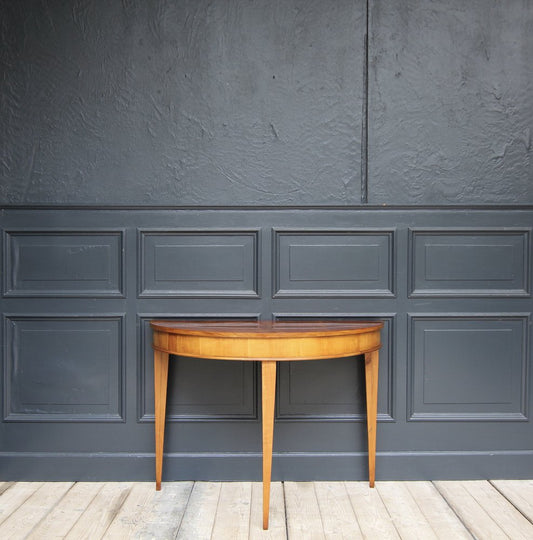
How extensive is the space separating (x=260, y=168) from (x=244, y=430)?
1.22 metres

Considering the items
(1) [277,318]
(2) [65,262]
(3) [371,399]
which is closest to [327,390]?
(3) [371,399]

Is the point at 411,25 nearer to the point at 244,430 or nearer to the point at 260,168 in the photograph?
the point at 260,168

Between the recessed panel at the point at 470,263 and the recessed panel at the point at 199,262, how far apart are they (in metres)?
0.79

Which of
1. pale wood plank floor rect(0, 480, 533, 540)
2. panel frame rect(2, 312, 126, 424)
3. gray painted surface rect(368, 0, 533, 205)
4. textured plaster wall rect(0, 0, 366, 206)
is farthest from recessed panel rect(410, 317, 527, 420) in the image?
panel frame rect(2, 312, 126, 424)

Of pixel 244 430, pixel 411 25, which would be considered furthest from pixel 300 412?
pixel 411 25

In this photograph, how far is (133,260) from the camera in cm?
261

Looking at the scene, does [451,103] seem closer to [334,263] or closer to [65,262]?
[334,263]

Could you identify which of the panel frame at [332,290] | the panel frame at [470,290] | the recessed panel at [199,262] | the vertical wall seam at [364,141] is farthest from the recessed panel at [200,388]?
the vertical wall seam at [364,141]

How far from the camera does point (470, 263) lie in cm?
264

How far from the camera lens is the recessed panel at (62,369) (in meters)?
2.60

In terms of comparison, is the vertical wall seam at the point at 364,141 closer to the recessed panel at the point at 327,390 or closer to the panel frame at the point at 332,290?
the panel frame at the point at 332,290

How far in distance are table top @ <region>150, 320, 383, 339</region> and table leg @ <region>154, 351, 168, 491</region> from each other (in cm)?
18

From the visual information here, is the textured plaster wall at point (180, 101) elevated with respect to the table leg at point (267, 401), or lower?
elevated

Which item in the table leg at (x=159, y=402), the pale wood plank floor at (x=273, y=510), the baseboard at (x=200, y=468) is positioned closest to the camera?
the pale wood plank floor at (x=273, y=510)
